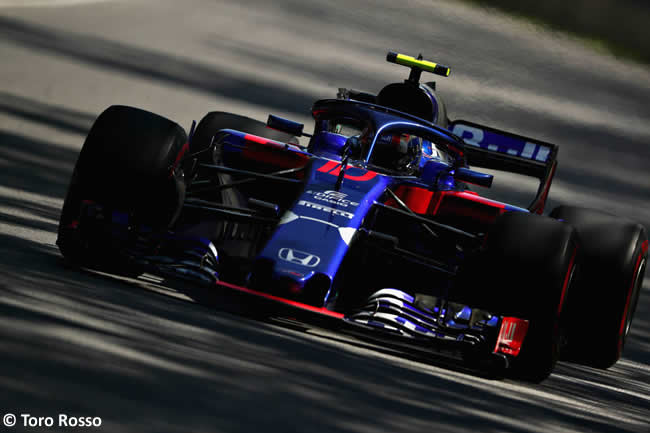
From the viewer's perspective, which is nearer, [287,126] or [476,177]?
[476,177]

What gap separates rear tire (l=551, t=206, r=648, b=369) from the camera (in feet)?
20.9

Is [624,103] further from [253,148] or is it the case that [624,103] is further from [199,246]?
[199,246]

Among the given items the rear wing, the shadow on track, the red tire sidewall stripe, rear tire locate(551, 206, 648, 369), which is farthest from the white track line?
the red tire sidewall stripe

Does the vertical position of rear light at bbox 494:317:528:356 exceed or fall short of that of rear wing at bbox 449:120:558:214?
it falls short

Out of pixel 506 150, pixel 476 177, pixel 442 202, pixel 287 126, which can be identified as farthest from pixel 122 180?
pixel 506 150

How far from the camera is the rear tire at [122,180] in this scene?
5406 millimetres

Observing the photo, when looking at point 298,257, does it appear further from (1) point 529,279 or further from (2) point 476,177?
(2) point 476,177

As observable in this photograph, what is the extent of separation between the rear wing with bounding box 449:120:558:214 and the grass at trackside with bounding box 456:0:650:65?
14982 millimetres

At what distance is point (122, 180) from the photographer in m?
5.40

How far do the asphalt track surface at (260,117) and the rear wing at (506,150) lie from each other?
1701mm

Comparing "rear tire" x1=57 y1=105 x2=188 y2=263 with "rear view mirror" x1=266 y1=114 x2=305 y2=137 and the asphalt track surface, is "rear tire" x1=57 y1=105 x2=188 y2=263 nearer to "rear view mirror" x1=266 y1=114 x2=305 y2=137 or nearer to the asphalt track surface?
the asphalt track surface

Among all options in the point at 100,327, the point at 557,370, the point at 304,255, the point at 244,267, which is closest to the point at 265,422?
the point at 100,327

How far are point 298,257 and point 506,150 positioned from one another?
4.24 metres

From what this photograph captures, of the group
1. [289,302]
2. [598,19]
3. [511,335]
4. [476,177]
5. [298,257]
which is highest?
[598,19]
